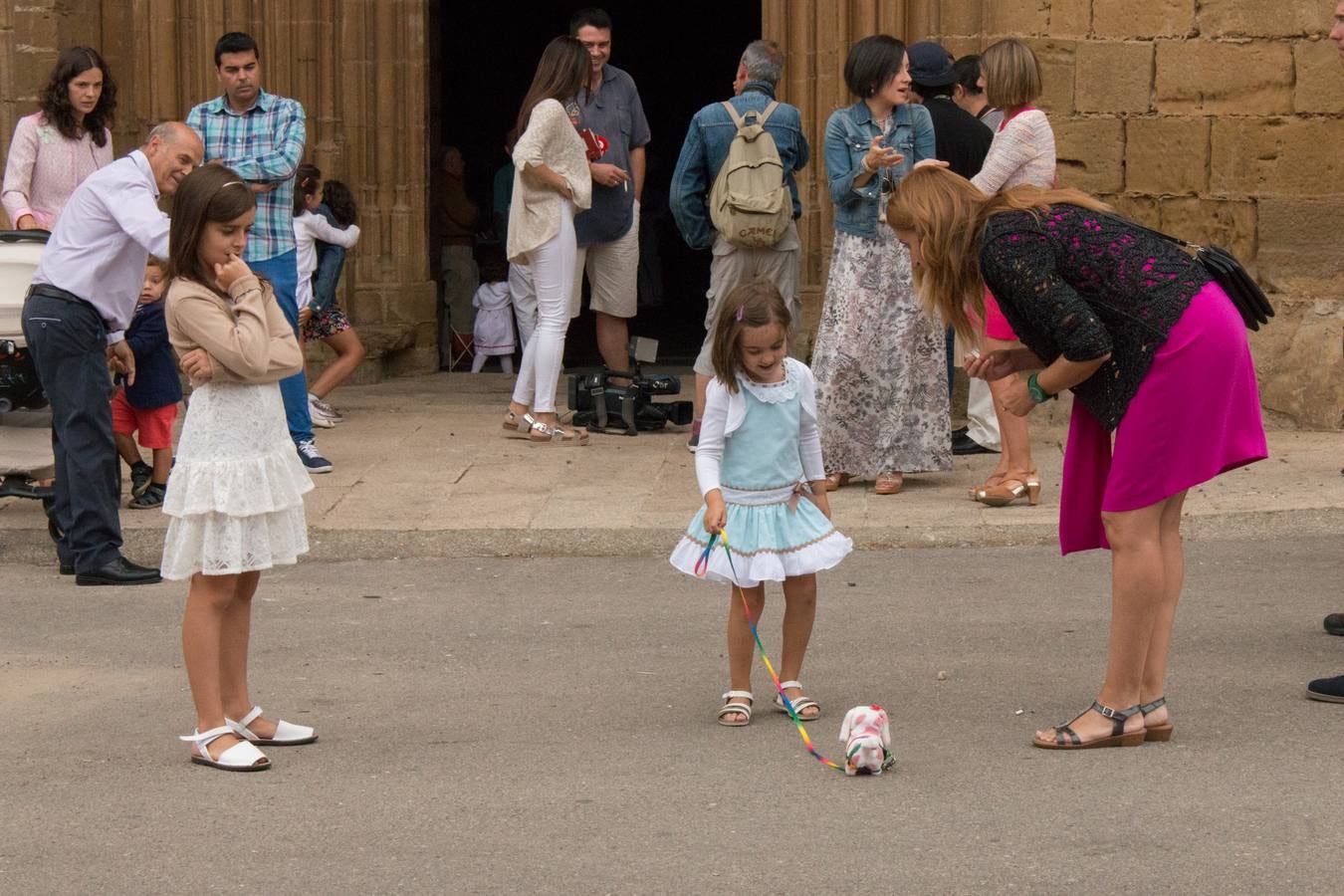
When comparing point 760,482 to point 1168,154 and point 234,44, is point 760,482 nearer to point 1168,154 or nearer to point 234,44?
point 234,44

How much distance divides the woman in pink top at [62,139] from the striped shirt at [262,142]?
0.49 metres

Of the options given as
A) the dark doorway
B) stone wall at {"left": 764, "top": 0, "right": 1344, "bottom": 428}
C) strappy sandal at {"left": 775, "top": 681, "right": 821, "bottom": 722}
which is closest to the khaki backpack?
stone wall at {"left": 764, "top": 0, "right": 1344, "bottom": 428}

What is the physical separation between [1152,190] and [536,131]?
327cm

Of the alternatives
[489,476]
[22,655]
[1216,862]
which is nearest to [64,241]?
[22,655]

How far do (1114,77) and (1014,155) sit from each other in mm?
2371

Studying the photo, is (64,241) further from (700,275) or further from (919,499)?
(700,275)

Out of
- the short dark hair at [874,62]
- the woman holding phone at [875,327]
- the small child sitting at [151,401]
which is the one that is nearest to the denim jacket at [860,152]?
the woman holding phone at [875,327]

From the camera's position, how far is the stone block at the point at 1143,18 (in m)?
10.2

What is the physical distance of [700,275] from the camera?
21656mm

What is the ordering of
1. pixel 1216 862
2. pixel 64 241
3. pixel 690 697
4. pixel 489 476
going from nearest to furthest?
pixel 1216 862, pixel 690 697, pixel 64 241, pixel 489 476

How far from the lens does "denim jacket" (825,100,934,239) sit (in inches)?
332

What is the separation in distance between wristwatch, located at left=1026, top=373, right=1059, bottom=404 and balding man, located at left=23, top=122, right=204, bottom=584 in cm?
333

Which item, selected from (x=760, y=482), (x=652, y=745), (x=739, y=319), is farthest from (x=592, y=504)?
(x=652, y=745)

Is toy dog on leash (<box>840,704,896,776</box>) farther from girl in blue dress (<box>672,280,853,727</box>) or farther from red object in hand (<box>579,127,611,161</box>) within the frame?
red object in hand (<box>579,127,611,161</box>)
